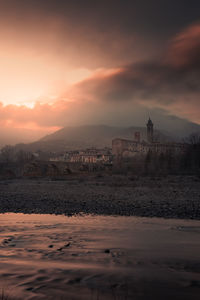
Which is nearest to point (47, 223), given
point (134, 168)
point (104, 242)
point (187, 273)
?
point (104, 242)

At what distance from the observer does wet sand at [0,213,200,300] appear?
17.0 ft

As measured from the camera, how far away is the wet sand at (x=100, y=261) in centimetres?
518

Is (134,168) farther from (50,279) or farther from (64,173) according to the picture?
(50,279)

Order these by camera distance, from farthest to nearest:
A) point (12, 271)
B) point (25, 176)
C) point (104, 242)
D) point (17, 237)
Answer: point (25, 176), point (17, 237), point (104, 242), point (12, 271)

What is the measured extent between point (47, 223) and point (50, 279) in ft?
24.8

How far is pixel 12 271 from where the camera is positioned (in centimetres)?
624

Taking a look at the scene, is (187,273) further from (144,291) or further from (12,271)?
(12,271)

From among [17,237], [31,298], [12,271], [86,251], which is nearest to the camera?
[31,298]

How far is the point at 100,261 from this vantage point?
7086mm

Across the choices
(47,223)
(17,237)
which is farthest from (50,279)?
(47,223)

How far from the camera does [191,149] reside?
8881cm

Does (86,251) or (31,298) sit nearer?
(31,298)

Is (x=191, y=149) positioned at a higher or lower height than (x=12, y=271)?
higher

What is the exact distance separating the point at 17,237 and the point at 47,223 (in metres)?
3.22
